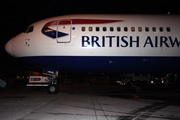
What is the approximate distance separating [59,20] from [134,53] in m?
6.01

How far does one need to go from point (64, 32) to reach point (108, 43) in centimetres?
326

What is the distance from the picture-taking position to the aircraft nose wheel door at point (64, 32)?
38.4ft

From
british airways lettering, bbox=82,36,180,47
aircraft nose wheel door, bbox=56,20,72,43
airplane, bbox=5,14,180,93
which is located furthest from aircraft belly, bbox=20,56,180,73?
aircraft nose wheel door, bbox=56,20,72,43

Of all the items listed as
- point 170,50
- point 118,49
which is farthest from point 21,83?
point 170,50

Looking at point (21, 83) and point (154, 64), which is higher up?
point (154, 64)

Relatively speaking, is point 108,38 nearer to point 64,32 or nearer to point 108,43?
point 108,43

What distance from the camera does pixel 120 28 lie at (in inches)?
456

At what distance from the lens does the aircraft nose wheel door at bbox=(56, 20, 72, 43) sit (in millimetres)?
11711

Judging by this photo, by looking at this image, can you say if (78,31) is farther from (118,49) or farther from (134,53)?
(134,53)

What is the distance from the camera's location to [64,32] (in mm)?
11797

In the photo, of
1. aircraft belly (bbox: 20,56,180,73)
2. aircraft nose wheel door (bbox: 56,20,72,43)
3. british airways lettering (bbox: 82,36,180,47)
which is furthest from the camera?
aircraft nose wheel door (bbox: 56,20,72,43)

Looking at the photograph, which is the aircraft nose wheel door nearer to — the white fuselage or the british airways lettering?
the white fuselage

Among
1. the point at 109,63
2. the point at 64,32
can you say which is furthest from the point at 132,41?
the point at 64,32

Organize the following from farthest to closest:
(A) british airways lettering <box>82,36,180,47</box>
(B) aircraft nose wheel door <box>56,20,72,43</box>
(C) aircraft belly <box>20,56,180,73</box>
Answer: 1. (B) aircraft nose wheel door <box>56,20,72,43</box>
2. (C) aircraft belly <box>20,56,180,73</box>
3. (A) british airways lettering <box>82,36,180,47</box>
